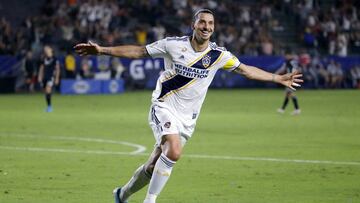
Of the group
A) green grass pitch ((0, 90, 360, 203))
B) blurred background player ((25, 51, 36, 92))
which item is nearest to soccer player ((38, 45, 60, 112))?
green grass pitch ((0, 90, 360, 203))

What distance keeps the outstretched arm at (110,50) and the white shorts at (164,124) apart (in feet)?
2.17

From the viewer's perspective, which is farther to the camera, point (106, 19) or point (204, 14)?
point (106, 19)

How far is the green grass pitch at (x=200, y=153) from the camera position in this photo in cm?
1229

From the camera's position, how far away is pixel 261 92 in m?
42.5

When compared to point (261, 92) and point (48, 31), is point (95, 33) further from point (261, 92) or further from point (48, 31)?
point (261, 92)

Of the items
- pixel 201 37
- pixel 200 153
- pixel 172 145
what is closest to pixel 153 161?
pixel 172 145

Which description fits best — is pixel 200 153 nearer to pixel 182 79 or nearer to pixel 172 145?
pixel 182 79

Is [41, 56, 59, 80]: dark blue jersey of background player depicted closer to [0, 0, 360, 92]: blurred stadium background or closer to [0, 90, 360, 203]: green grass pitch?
[0, 90, 360, 203]: green grass pitch

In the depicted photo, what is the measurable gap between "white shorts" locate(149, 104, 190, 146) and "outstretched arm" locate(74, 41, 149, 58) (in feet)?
2.17

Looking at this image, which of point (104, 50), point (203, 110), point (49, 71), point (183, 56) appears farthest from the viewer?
point (203, 110)

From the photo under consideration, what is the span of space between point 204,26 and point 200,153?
7513mm

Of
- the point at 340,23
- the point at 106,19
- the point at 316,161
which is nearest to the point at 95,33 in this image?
the point at 106,19

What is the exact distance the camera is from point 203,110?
30.3 m

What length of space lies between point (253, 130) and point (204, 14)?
12.8 m
